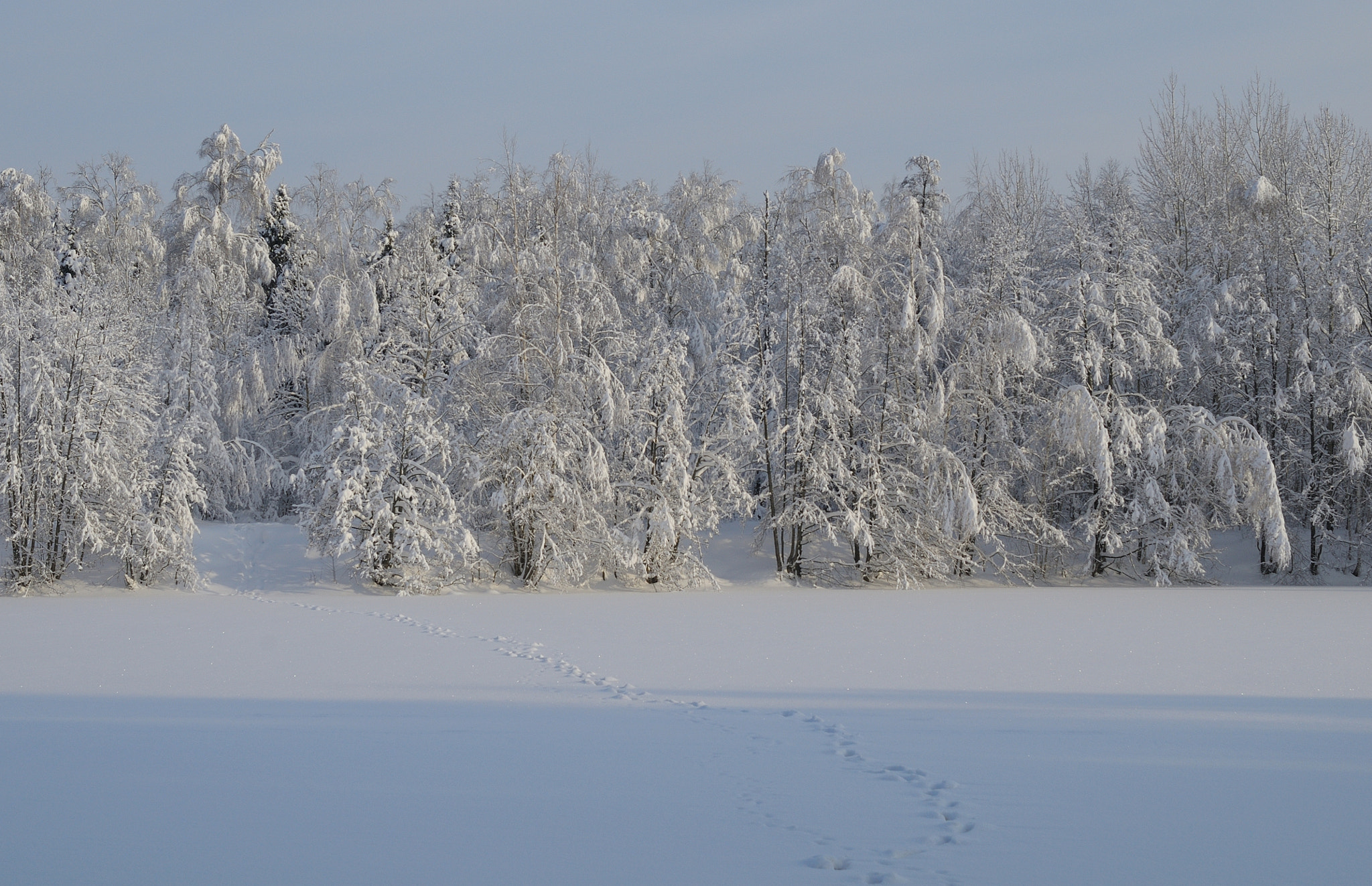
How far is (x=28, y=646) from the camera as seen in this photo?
10602 millimetres

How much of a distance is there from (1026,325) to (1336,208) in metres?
8.54

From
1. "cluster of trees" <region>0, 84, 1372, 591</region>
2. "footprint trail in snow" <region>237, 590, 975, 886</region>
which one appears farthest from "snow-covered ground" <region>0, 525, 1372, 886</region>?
"cluster of trees" <region>0, 84, 1372, 591</region>

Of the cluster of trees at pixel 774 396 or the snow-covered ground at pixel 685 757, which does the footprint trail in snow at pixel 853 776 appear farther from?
the cluster of trees at pixel 774 396

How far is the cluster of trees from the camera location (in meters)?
18.6

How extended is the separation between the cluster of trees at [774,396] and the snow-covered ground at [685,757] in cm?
734

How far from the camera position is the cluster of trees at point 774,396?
1858 centimetres

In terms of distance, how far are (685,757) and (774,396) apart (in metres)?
14.9

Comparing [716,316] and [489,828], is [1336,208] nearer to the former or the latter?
[716,316]

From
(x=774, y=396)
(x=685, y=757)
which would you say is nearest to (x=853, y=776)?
(x=685, y=757)

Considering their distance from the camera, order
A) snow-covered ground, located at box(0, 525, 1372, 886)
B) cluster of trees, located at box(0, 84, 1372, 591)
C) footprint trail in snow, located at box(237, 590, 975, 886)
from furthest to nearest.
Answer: cluster of trees, located at box(0, 84, 1372, 591)
snow-covered ground, located at box(0, 525, 1372, 886)
footprint trail in snow, located at box(237, 590, 975, 886)

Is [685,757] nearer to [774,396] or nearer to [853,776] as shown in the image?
[853,776]

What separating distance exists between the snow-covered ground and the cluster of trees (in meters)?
7.34

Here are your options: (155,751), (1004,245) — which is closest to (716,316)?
(1004,245)

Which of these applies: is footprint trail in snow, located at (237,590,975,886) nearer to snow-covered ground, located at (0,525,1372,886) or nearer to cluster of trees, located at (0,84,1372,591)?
snow-covered ground, located at (0,525,1372,886)
